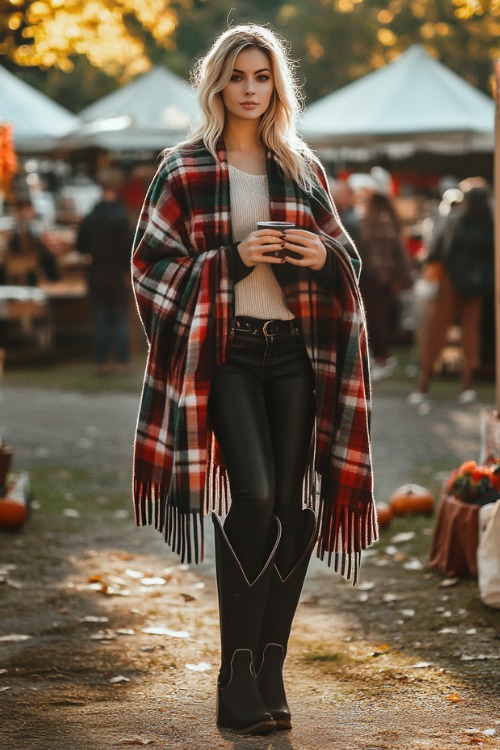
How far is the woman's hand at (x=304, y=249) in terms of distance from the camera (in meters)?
3.83

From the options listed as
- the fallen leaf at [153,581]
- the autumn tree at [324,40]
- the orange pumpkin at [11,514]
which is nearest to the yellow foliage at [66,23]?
the orange pumpkin at [11,514]

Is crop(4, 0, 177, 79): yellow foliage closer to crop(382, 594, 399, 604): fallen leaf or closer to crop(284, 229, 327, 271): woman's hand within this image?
crop(382, 594, 399, 604): fallen leaf

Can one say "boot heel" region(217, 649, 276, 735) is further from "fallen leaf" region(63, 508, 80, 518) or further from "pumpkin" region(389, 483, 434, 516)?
"fallen leaf" region(63, 508, 80, 518)

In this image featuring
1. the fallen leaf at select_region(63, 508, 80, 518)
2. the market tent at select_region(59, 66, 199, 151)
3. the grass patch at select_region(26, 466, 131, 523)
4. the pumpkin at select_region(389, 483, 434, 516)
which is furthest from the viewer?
the market tent at select_region(59, 66, 199, 151)

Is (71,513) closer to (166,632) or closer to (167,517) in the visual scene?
(166,632)

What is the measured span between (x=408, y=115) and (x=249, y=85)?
40.9 feet

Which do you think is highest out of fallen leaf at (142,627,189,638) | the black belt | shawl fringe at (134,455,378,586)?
the black belt

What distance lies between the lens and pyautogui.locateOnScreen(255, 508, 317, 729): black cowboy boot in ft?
13.2

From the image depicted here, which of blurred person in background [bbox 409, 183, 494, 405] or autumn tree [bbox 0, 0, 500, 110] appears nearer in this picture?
blurred person in background [bbox 409, 183, 494, 405]

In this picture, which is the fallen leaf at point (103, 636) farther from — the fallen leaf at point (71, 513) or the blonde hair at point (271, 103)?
the fallen leaf at point (71, 513)

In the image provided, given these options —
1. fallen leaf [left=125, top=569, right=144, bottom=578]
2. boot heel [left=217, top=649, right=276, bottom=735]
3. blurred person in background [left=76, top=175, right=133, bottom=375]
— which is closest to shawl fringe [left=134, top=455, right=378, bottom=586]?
boot heel [left=217, top=649, right=276, bottom=735]

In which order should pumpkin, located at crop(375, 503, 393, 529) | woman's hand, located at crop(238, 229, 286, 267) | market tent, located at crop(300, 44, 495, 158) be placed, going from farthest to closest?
1. market tent, located at crop(300, 44, 495, 158)
2. pumpkin, located at crop(375, 503, 393, 529)
3. woman's hand, located at crop(238, 229, 286, 267)

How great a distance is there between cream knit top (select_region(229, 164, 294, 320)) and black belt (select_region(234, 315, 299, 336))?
0.6 inches

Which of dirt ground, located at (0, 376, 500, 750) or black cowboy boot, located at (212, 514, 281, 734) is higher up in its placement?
black cowboy boot, located at (212, 514, 281, 734)
